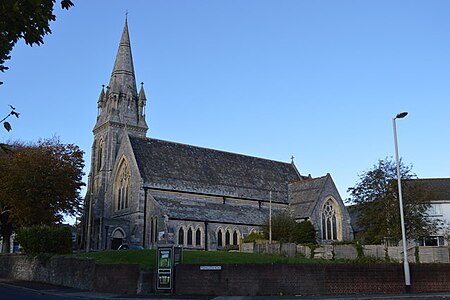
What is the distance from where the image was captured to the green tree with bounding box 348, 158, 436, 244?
41.3m

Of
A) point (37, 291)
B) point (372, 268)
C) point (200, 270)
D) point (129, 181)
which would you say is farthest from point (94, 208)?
point (372, 268)

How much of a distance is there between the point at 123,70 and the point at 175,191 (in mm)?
24395

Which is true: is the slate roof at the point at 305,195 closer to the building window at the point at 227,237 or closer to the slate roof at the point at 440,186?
the building window at the point at 227,237

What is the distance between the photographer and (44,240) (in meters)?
34.9

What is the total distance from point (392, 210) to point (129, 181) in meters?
27.7

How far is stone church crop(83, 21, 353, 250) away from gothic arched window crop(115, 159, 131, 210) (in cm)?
11

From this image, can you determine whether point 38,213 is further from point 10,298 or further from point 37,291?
point 10,298

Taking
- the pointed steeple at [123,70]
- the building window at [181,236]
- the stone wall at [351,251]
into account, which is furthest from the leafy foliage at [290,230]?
the pointed steeple at [123,70]

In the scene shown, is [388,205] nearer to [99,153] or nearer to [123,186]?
[123,186]

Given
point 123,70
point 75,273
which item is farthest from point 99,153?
point 75,273

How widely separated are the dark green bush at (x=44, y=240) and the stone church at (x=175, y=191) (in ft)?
36.0

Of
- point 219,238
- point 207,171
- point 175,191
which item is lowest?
point 219,238

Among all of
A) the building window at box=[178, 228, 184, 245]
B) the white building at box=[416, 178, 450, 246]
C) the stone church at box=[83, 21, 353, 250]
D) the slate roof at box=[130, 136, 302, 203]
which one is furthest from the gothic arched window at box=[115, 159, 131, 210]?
the white building at box=[416, 178, 450, 246]

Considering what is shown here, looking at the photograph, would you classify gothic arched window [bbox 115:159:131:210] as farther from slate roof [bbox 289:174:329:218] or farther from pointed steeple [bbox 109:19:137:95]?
slate roof [bbox 289:174:329:218]
